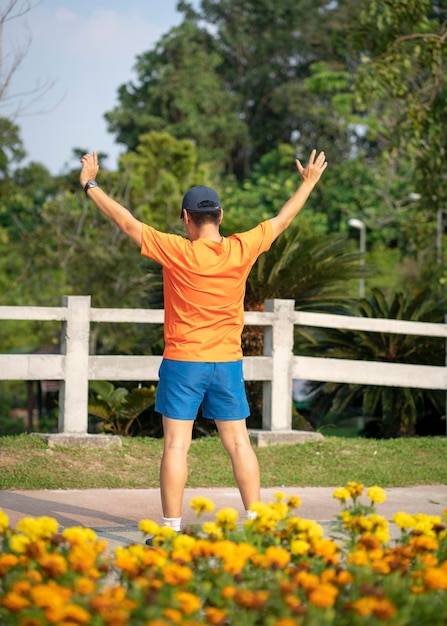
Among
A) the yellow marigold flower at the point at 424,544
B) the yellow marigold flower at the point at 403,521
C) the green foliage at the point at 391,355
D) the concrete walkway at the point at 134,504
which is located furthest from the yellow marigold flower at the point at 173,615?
the green foliage at the point at 391,355

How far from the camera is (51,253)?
26828 mm

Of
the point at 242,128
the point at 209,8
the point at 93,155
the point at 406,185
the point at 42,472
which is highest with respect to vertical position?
the point at 209,8

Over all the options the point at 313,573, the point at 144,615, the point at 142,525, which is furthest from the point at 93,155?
the point at 144,615

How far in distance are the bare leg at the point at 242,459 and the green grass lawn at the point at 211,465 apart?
2443 millimetres

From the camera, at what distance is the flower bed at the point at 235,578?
2732 millimetres

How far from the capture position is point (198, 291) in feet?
16.3

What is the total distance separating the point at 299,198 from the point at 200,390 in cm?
121

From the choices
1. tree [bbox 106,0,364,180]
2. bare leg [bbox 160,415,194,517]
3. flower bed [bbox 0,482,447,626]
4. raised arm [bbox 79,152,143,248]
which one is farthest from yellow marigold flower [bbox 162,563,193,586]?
tree [bbox 106,0,364,180]

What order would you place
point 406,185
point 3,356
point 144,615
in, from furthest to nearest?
1. point 406,185
2. point 3,356
3. point 144,615

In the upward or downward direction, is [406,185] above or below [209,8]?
below

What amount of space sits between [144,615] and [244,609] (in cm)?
31

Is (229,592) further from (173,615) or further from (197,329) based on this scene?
(197,329)

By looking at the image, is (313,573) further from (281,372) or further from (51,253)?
(51,253)

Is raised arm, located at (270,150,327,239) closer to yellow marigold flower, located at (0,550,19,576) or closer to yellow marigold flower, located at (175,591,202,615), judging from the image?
yellow marigold flower, located at (0,550,19,576)
